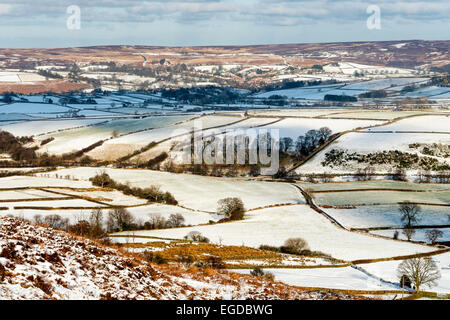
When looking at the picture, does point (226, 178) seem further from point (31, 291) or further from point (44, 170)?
point (31, 291)

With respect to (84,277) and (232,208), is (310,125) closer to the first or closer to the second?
(232,208)

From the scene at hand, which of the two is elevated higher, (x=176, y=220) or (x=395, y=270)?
(x=395, y=270)

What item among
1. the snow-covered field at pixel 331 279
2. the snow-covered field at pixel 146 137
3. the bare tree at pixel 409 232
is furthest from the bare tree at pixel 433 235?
the snow-covered field at pixel 146 137

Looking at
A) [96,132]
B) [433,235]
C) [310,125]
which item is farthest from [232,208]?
[96,132]

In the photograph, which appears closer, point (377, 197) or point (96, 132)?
point (377, 197)

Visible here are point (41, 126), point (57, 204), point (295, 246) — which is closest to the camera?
point (295, 246)

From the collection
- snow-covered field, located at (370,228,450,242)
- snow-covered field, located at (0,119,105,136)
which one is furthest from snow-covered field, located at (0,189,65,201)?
snow-covered field, located at (0,119,105,136)

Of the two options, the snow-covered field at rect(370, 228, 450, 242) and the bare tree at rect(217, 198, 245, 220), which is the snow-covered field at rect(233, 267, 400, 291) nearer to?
the snow-covered field at rect(370, 228, 450, 242)
